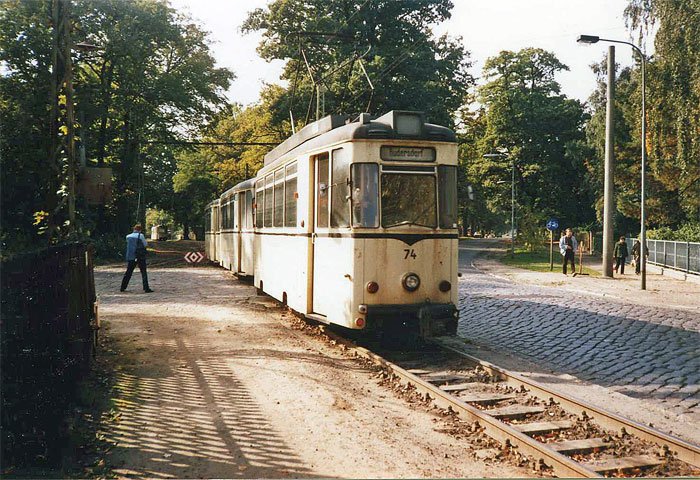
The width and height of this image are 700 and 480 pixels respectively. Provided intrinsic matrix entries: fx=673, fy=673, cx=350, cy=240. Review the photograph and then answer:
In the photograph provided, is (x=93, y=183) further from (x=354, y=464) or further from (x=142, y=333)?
(x=354, y=464)

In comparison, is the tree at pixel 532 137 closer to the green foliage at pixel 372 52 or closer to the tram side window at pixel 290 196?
the green foliage at pixel 372 52

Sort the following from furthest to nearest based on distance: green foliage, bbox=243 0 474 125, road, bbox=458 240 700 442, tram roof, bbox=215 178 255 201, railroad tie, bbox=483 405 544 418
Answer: green foliage, bbox=243 0 474 125
tram roof, bbox=215 178 255 201
road, bbox=458 240 700 442
railroad tie, bbox=483 405 544 418

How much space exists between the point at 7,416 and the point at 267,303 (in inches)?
421

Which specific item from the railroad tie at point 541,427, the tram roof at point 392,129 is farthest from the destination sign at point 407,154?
the railroad tie at point 541,427

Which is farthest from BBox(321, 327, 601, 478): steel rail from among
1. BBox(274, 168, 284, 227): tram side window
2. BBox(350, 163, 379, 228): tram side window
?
BBox(274, 168, 284, 227): tram side window

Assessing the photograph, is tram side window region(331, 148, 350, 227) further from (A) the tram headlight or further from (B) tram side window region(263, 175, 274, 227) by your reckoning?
(B) tram side window region(263, 175, 274, 227)

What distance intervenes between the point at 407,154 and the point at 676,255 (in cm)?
2059

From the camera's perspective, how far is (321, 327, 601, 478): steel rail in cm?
485

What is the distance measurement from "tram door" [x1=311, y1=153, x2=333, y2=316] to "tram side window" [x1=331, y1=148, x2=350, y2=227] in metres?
0.21

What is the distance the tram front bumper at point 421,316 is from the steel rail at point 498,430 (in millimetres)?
628

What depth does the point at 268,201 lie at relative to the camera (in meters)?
13.6

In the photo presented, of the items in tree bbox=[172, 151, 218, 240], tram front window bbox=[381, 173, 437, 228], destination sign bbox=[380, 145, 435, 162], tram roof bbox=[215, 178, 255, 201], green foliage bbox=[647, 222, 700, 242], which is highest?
tree bbox=[172, 151, 218, 240]

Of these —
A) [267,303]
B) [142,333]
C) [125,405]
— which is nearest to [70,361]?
[125,405]

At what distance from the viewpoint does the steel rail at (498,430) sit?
4.85 meters
